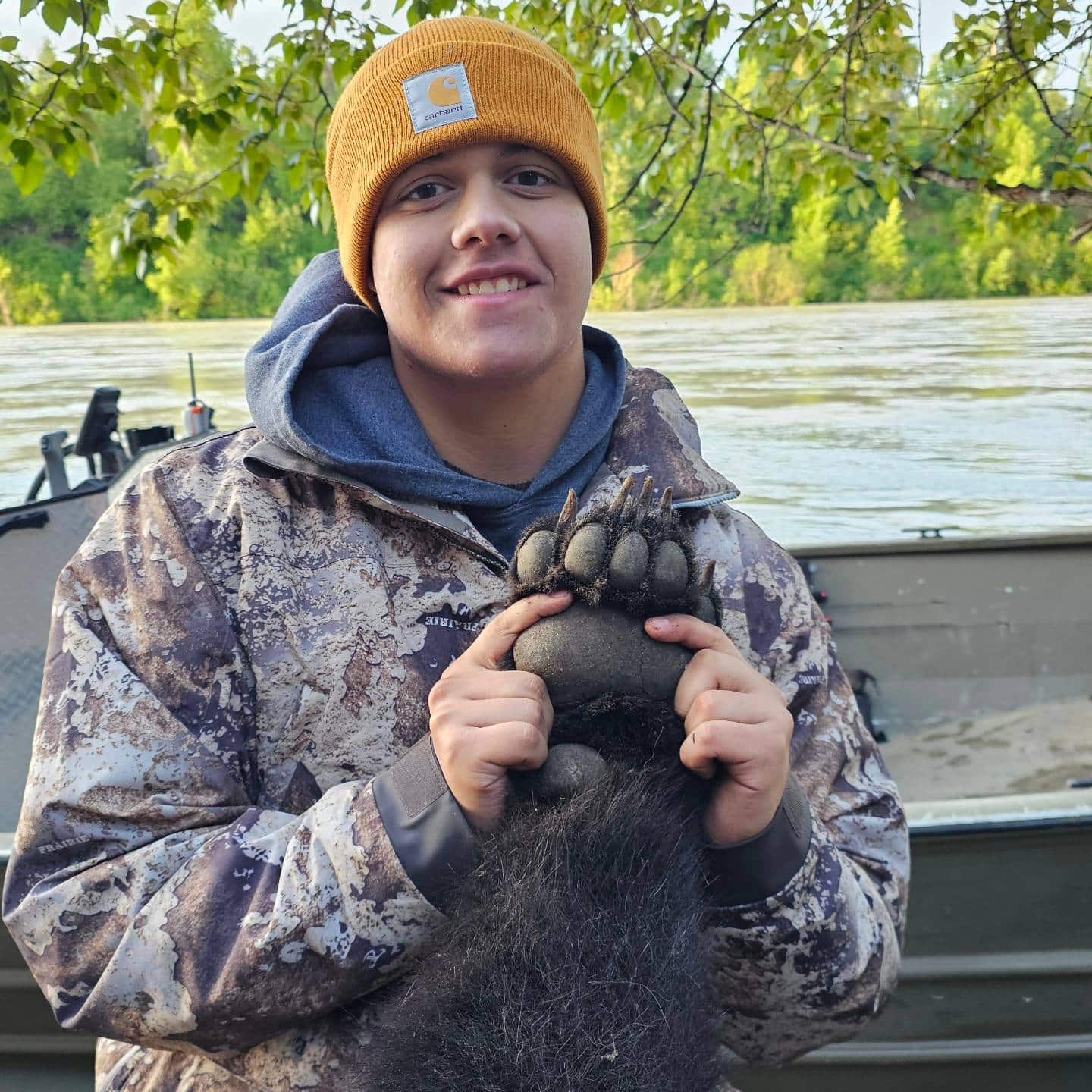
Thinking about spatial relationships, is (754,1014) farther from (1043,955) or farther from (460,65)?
(1043,955)

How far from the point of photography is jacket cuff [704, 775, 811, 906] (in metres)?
1.51

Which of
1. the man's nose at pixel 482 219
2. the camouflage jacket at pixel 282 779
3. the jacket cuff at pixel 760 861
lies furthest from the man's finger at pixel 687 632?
the man's nose at pixel 482 219

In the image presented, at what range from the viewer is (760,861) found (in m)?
1.52

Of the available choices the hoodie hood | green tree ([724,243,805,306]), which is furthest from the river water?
the hoodie hood

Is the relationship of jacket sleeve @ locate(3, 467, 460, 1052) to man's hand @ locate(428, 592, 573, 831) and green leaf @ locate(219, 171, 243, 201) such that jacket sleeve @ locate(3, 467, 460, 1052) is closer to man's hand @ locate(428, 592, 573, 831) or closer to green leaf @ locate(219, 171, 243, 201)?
man's hand @ locate(428, 592, 573, 831)

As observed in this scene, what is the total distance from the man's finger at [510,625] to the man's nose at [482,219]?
0.58 m

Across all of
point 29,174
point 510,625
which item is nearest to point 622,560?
point 510,625

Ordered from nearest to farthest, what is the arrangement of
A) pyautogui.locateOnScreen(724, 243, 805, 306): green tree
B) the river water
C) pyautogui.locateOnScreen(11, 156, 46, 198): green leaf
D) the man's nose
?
the man's nose, pyautogui.locateOnScreen(11, 156, 46, 198): green leaf, the river water, pyautogui.locateOnScreen(724, 243, 805, 306): green tree

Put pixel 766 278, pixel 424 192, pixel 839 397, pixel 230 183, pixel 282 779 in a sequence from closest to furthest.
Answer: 1. pixel 282 779
2. pixel 424 192
3. pixel 230 183
4. pixel 839 397
5. pixel 766 278

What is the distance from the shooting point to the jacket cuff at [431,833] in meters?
1.42

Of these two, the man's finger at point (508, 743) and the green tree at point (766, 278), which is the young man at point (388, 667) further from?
the green tree at point (766, 278)

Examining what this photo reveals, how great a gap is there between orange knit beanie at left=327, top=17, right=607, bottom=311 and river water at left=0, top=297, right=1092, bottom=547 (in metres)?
5.08

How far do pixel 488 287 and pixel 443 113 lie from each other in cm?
29

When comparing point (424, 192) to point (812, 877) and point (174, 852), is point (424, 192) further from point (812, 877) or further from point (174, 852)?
point (812, 877)
